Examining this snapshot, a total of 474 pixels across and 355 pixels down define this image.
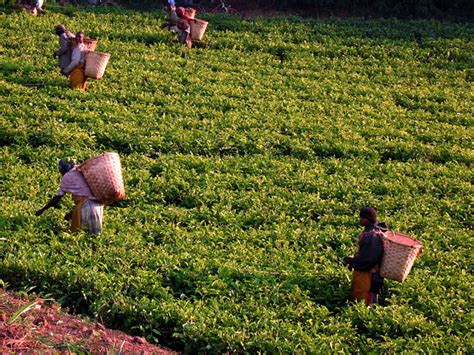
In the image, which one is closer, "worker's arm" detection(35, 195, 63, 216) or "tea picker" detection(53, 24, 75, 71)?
"worker's arm" detection(35, 195, 63, 216)

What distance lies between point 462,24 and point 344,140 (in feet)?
38.4

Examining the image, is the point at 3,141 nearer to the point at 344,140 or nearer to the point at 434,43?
the point at 344,140

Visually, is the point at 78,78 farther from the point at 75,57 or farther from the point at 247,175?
the point at 247,175

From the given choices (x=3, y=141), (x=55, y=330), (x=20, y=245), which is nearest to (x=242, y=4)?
(x=3, y=141)

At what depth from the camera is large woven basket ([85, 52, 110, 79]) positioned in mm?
15727

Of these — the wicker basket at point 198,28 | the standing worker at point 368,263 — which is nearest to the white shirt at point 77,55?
the wicker basket at point 198,28

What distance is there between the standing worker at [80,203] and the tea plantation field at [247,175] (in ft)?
0.66

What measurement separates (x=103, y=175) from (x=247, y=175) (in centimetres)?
356

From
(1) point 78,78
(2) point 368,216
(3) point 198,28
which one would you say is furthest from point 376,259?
(3) point 198,28

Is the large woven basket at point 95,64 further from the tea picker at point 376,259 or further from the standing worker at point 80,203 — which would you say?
the tea picker at point 376,259

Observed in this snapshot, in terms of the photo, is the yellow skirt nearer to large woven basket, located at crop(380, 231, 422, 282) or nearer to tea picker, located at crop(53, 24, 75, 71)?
tea picker, located at crop(53, 24, 75, 71)

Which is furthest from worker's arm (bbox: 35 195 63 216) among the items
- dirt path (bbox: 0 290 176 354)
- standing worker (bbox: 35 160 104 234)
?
dirt path (bbox: 0 290 176 354)

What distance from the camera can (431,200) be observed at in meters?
12.9

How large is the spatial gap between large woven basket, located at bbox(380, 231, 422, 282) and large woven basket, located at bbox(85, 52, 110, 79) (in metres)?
8.35
